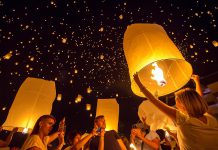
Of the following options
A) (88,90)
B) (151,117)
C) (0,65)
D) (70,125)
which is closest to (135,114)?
(88,90)

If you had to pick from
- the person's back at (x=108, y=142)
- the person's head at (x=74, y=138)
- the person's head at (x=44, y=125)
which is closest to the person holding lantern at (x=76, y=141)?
the person's head at (x=74, y=138)

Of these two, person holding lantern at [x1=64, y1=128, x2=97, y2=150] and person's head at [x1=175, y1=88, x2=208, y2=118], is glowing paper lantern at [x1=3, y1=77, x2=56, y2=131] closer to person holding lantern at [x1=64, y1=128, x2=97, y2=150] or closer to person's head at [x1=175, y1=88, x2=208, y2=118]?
person holding lantern at [x1=64, y1=128, x2=97, y2=150]

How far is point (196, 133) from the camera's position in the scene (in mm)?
1906

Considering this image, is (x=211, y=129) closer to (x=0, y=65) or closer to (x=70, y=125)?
(x=0, y=65)

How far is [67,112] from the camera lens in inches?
745

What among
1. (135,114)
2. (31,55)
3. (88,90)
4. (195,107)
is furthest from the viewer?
(88,90)

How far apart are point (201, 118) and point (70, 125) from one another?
58.0 ft

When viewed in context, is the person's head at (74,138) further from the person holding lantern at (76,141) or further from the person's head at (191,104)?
the person's head at (191,104)

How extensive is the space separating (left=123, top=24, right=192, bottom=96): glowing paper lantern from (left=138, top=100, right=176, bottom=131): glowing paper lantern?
2.76 ft

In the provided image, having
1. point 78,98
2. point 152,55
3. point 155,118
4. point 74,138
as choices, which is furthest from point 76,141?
point 78,98

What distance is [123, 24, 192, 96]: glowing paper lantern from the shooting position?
2.22m

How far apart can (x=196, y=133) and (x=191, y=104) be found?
0.29m

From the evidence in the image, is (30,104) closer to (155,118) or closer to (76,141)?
(76,141)

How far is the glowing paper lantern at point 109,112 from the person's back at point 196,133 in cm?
297
